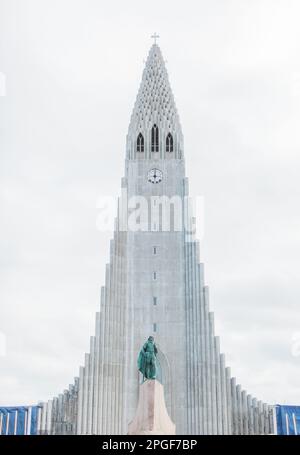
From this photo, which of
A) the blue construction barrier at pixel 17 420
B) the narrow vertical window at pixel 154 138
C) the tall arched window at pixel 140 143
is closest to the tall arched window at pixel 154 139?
the narrow vertical window at pixel 154 138

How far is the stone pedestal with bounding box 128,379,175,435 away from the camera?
2209 centimetres

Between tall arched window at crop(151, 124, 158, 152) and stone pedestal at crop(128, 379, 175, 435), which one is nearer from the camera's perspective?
stone pedestal at crop(128, 379, 175, 435)

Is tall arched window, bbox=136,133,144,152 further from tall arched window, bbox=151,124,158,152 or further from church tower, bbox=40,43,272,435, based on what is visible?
tall arched window, bbox=151,124,158,152

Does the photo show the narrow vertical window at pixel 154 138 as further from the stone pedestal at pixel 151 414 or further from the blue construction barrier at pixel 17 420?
the stone pedestal at pixel 151 414

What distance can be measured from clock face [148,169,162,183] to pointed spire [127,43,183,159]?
4.05 ft

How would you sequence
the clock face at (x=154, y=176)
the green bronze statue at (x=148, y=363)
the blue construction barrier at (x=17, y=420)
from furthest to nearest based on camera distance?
the clock face at (x=154, y=176) < the blue construction barrier at (x=17, y=420) < the green bronze statue at (x=148, y=363)

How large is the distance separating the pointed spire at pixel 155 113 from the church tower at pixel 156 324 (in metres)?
0.11

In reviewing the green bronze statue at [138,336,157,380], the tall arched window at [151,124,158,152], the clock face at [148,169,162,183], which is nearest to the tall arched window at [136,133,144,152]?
the tall arched window at [151,124,158,152]

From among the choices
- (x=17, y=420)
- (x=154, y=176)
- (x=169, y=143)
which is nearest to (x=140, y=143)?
(x=169, y=143)

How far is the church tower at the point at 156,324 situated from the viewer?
122ft

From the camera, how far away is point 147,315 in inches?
1559
